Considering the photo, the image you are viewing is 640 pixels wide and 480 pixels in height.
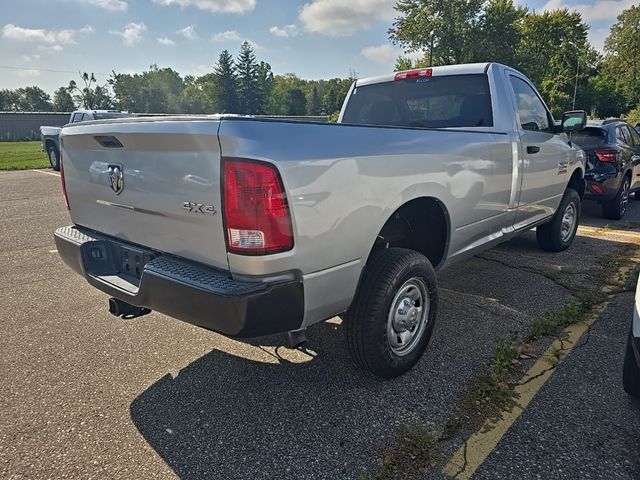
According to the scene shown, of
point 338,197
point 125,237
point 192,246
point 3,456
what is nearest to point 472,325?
point 338,197

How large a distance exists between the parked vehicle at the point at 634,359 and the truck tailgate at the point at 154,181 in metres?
2.09

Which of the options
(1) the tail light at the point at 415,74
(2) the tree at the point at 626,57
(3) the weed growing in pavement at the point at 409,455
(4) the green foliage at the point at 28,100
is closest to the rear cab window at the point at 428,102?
(1) the tail light at the point at 415,74

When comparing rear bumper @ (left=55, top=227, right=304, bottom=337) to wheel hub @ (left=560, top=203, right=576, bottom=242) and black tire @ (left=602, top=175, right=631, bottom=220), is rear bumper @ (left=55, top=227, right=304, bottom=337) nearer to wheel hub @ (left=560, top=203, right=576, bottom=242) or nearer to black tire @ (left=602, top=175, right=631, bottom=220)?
wheel hub @ (left=560, top=203, right=576, bottom=242)

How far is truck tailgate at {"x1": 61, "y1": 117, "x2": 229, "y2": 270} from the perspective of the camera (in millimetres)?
2025

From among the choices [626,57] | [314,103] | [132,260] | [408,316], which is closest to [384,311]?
[408,316]

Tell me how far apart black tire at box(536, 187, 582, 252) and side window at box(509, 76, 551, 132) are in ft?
3.41

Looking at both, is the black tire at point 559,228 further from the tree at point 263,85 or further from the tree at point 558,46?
the tree at point 263,85

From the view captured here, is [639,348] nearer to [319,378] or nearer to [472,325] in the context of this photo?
[472,325]

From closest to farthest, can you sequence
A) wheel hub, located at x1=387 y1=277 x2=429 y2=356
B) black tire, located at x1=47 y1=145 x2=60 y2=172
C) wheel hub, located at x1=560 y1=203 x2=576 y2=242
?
1. wheel hub, located at x1=387 y1=277 x2=429 y2=356
2. wheel hub, located at x1=560 y1=203 x2=576 y2=242
3. black tire, located at x1=47 y1=145 x2=60 y2=172

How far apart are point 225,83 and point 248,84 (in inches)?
161

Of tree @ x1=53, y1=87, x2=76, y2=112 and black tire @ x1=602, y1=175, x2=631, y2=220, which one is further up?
tree @ x1=53, y1=87, x2=76, y2=112

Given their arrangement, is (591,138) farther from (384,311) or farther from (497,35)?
(497,35)

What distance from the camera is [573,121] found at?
4902 mm

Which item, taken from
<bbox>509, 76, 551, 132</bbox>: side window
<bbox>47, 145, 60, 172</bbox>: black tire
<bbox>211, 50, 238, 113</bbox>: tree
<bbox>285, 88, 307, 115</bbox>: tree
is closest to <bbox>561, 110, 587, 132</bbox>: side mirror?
<bbox>509, 76, 551, 132</bbox>: side window
